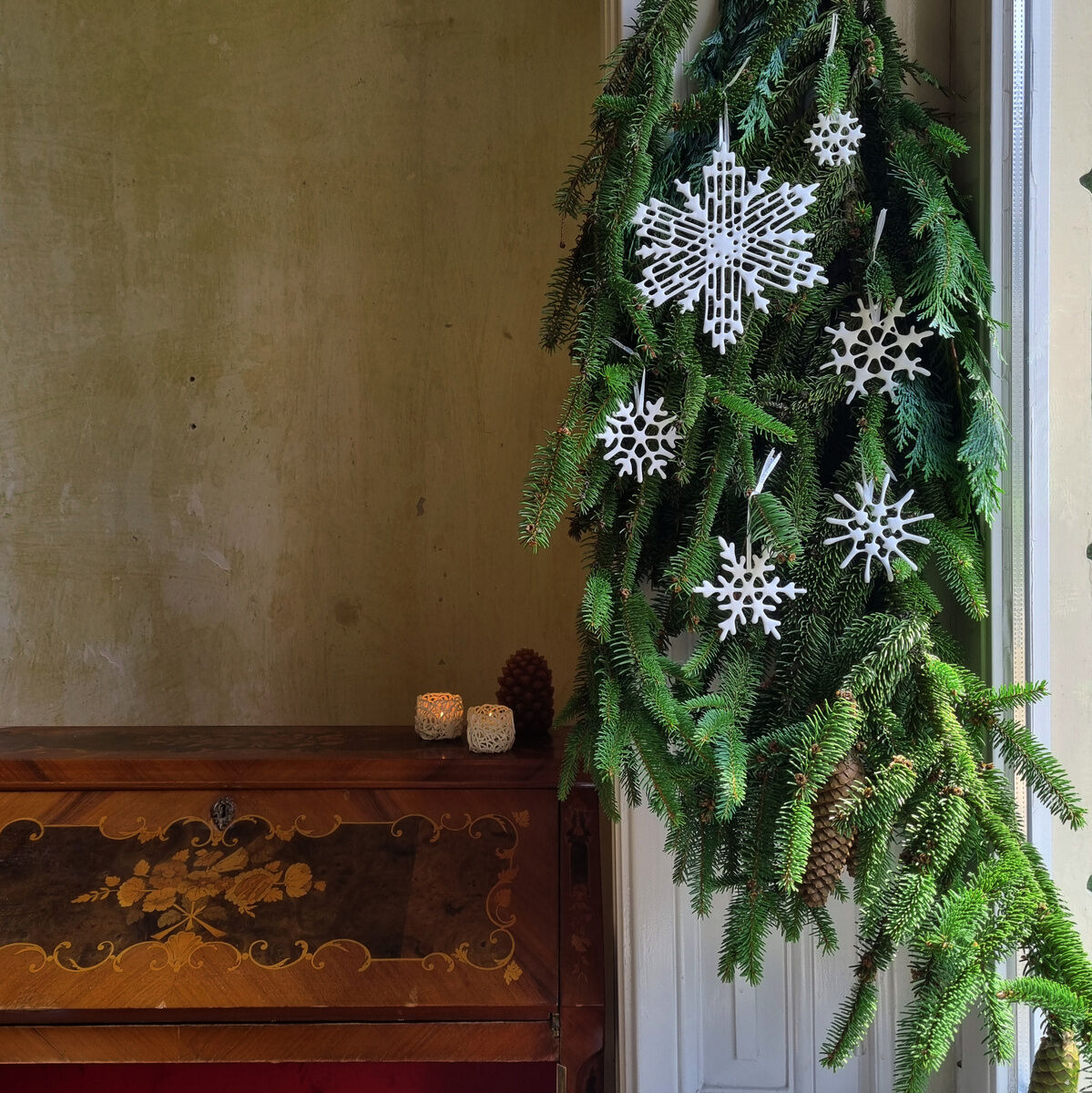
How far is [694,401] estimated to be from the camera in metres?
0.84

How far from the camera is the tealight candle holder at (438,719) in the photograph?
153 centimetres

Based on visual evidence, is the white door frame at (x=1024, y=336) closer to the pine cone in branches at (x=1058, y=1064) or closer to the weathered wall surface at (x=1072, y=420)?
the weathered wall surface at (x=1072, y=420)

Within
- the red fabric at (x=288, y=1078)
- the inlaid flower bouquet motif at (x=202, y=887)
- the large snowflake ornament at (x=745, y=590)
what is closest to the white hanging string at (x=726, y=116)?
the large snowflake ornament at (x=745, y=590)

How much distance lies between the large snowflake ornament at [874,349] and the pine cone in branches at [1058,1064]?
58 centimetres

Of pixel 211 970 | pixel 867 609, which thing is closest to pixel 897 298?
pixel 867 609

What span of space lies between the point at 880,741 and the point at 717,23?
0.80 metres

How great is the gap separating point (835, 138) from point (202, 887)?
1.29m

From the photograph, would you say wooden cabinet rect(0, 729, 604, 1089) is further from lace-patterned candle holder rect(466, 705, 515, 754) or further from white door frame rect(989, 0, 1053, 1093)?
white door frame rect(989, 0, 1053, 1093)

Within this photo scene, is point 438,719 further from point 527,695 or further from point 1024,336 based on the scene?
point 1024,336

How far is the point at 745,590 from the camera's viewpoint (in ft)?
2.82

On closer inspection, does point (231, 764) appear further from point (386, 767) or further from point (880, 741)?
point (880, 741)

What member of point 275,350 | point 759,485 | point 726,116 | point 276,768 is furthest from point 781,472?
point 275,350

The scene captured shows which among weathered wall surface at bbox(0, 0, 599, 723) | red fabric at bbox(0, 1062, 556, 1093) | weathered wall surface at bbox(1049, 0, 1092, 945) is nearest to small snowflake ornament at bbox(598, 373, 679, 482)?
weathered wall surface at bbox(1049, 0, 1092, 945)

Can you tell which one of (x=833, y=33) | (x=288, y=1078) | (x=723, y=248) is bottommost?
(x=288, y=1078)
